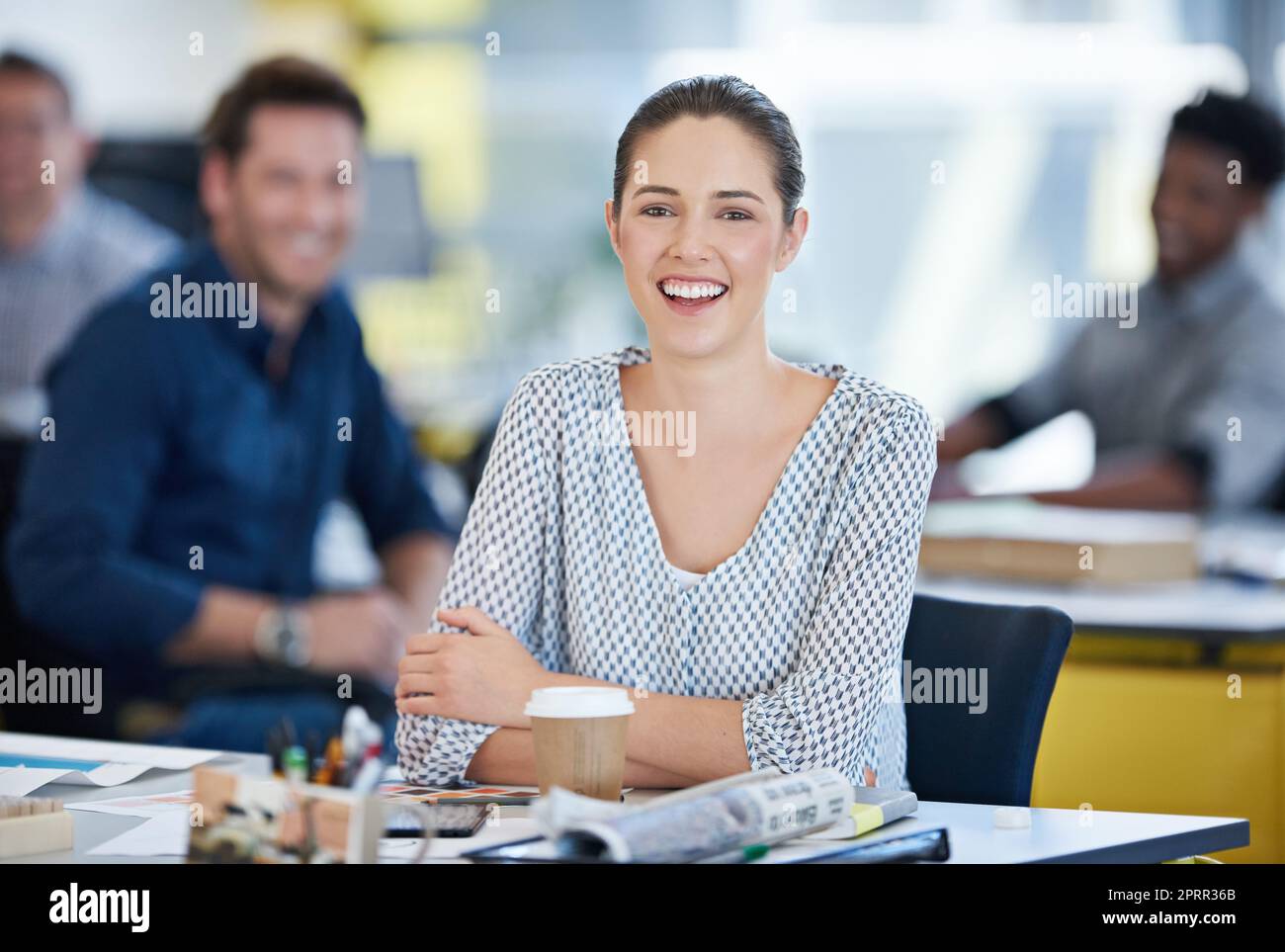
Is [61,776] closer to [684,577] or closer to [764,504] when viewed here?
[684,577]

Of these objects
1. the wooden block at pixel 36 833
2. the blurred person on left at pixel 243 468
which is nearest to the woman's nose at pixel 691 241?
the wooden block at pixel 36 833

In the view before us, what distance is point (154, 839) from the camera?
1.36 meters

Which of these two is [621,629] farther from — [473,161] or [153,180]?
[473,161]

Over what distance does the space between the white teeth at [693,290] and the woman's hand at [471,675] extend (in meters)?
0.44

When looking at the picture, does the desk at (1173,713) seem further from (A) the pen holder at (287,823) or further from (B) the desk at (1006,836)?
(A) the pen holder at (287,823)

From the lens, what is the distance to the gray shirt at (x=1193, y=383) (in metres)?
3.91

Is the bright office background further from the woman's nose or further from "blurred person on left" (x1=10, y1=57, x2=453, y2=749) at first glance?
the woman's nose

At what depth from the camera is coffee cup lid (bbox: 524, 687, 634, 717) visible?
4.55 feet

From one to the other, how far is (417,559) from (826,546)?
1538 millimetres

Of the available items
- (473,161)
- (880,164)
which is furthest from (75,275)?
(880,164)

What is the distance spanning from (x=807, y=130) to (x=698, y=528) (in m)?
7.09
